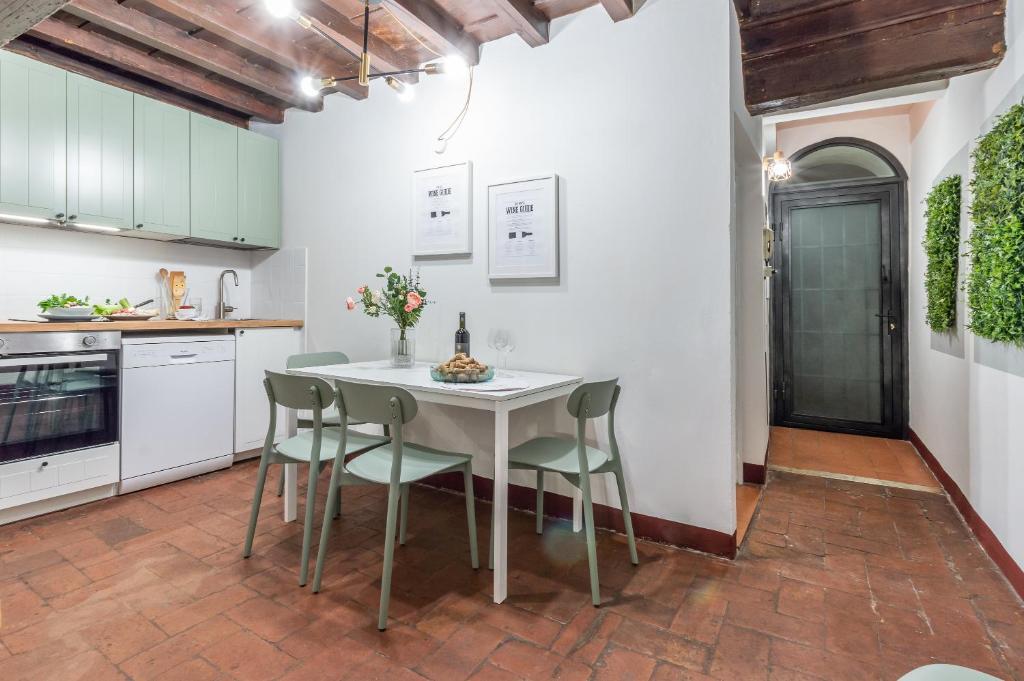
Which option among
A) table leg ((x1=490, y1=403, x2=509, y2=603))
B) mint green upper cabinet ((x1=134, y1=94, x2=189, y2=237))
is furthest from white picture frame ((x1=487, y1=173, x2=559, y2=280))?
mint green upper cabinet ((x1=134, y1=94, x2=189, y2=237))

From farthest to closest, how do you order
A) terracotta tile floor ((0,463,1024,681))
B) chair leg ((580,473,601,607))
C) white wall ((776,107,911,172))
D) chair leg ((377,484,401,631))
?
1. white wall ((776,107,911,172))
2. chair leg ((580,473,601,607))
3. chair leg ((377,484,401,631))
4. terracotta tile floor ((0,463,1024,681))

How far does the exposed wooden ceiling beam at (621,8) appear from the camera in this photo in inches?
95.2

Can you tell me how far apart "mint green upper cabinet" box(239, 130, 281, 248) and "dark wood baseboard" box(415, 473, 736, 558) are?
8.06 feet

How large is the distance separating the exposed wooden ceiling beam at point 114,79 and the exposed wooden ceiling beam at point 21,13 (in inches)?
95.9

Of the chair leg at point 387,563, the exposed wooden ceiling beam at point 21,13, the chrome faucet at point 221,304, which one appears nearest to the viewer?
the exposed wooden ceiling beam at point 21,13

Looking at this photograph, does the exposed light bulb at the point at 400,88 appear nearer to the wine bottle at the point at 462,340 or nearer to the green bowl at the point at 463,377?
the wine bottle at the point at 462,340

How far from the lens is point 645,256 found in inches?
99.4

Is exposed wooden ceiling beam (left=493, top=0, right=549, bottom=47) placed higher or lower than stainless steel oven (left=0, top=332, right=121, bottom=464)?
higher

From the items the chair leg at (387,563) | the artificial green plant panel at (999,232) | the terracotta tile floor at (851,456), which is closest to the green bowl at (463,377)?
the chair leg at (387,563)

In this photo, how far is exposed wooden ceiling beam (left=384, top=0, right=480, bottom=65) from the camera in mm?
2566

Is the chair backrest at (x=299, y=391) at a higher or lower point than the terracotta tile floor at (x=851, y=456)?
higher

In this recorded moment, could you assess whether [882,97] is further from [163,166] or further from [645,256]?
[163,166]

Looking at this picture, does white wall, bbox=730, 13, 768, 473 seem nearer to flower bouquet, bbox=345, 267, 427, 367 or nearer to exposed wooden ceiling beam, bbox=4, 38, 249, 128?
flower bouquet, bbox=345, 267, 427, 367

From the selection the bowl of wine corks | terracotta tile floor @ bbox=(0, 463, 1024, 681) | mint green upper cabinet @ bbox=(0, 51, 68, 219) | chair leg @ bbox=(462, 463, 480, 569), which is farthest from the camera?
mint green upper cabinet @ bbox=(0, 51, 68, 219)
